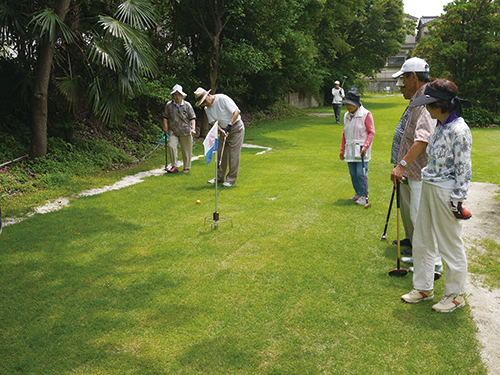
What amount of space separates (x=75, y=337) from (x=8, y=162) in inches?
260

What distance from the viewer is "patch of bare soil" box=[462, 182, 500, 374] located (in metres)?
3.42

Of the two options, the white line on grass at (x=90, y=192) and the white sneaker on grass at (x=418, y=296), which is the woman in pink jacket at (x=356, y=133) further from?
the white line on grass at (x=90, y=192)

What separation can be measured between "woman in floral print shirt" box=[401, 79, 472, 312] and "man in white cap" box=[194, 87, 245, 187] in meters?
5.11

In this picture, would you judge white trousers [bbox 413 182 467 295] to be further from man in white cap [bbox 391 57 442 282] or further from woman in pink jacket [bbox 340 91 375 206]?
woman in pink jacket [bbox 340 91 375 206]

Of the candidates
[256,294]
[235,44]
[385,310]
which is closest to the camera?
[385,310]

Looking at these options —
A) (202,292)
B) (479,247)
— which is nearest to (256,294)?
(202,292)

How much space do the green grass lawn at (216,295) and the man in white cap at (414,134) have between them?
3.37 feet

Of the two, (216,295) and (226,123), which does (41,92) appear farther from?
(216,295)

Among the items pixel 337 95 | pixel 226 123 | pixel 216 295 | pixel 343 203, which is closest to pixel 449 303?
pixel 216 295

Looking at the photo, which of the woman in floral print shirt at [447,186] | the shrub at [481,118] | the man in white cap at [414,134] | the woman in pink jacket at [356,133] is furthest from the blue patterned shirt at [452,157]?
the shrub at [481,118]

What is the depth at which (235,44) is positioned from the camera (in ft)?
55.1

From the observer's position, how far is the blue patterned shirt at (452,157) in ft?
11.7

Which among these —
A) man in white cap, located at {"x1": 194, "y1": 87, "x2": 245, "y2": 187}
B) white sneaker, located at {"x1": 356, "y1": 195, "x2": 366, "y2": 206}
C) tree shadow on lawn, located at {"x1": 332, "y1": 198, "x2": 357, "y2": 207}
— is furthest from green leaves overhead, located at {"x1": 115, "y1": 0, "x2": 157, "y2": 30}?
white sneaker, located at {"x1": 356, "y1": 195, "x2": 366, "y2": 206}

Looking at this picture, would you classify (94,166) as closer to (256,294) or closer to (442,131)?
(256,294)
